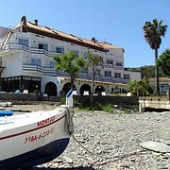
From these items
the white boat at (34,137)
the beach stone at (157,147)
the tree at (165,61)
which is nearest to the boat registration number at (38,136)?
the white boat at (34,137)

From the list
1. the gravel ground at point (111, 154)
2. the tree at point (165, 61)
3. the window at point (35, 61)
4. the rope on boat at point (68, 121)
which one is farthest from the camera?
the window at point (35, 61)

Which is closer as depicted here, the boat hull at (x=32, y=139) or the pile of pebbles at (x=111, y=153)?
the boat hull at (x=32, y=139)

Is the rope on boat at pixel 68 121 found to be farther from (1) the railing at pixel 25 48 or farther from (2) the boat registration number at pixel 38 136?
(1) the railing at pixel 25 48

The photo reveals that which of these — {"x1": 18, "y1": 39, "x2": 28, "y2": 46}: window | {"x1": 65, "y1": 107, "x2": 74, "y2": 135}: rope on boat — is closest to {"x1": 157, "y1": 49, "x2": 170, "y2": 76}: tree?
{"x1": 18, "y1": 39, "x2": 28, "y2": 46}: window

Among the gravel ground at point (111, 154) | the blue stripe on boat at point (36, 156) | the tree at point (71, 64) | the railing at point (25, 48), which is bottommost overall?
the gravel ground at point (111, 154)

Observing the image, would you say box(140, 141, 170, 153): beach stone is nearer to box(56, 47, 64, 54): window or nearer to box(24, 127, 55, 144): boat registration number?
box(24, 127, 55, 144): boat registration number

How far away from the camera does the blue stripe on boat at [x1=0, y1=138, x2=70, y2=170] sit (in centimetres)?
705

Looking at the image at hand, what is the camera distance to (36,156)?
762 centimetres

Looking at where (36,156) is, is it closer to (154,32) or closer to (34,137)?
(34,137)

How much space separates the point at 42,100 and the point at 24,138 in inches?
1032

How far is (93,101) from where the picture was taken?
112 ft

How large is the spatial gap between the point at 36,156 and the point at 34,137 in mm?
663

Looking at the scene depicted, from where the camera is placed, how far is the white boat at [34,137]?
22.2 ft

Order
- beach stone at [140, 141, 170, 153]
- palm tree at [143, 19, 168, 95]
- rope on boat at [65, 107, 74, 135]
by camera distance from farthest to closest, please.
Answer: palm tree at [143, 19, 168, 95] < beach stone at [140, 141, 170, 153] < rope on boat at [65, 107, 74, 135]
